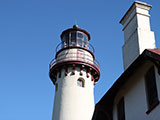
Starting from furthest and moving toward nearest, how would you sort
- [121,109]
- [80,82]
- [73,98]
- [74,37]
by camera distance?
[74,37], [80,82], [73,98], [121,109]

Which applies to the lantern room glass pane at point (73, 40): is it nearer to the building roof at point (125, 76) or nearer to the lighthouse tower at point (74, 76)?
the lighthouse tower at point (74, 76)

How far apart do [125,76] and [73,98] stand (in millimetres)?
16173

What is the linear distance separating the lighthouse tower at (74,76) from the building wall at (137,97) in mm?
15128

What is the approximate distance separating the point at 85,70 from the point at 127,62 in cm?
1578

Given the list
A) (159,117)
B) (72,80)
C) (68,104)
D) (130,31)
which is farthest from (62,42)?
(159,117)

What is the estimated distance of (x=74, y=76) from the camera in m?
30.3

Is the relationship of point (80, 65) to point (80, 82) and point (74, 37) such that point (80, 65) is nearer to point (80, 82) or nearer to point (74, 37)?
point (80, 82)

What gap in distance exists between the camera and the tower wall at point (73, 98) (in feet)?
92.7

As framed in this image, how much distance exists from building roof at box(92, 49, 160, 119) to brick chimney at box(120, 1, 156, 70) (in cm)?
205

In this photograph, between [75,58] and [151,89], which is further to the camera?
[75,58]

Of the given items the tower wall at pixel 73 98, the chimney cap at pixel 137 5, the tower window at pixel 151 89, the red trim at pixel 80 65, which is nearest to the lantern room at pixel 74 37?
the red trim at pixel 80 65

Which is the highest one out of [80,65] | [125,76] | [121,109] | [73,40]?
[73,40]

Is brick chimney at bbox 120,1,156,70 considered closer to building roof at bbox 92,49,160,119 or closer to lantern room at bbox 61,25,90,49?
building roof at bbox 92,49,160,119

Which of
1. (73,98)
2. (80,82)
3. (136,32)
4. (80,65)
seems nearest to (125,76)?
(136,32)
